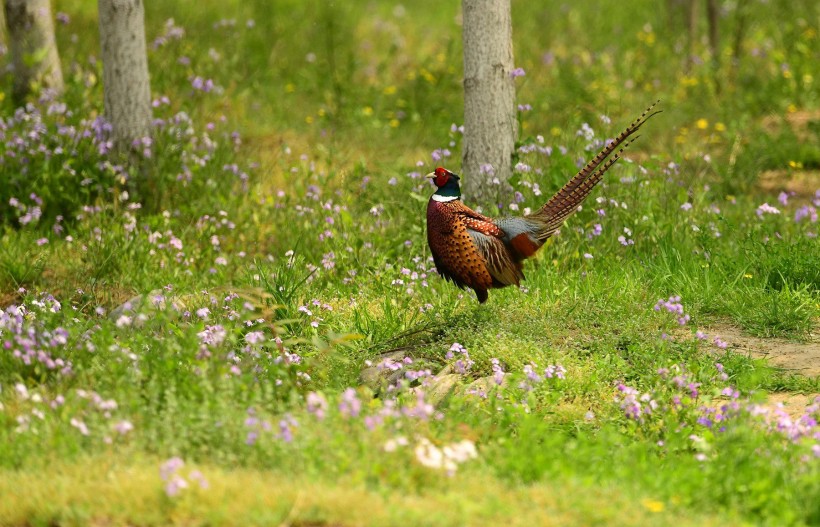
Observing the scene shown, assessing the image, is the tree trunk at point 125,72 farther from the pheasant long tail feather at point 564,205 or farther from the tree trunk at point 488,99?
the pheasant long tail feather at point 564,205

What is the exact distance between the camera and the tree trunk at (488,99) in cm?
709

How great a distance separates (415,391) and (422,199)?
2276 millimetres

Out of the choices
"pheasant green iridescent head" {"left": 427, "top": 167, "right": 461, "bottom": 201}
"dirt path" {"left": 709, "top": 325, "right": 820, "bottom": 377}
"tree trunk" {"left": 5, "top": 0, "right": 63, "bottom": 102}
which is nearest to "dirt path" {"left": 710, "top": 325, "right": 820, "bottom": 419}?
"dirt path" {"left": 709, "top": 325, "right": 820, "bottom": 377}

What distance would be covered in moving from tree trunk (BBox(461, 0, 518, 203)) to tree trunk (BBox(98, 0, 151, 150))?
2619 mm

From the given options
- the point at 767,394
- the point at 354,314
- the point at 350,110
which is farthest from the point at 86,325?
the point at 350,110

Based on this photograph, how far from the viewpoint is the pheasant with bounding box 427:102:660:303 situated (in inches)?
231

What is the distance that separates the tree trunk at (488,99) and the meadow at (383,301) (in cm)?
24

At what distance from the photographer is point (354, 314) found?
618 centimetres

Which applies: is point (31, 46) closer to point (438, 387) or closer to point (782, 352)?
point (438, 387)

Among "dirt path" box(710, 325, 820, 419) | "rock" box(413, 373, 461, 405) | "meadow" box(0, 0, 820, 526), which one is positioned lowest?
"dirt path" box(710, 325, 820, 419)

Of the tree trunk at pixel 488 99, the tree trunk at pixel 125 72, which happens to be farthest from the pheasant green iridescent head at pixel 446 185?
the tree trunk at pixel 125 72

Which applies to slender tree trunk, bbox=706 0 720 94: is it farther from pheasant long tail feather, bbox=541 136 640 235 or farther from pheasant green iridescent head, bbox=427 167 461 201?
pheasant green iridescent head, bbox=427 167 461 201

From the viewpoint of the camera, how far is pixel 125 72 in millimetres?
8008

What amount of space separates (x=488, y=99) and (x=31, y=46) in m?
4.57
